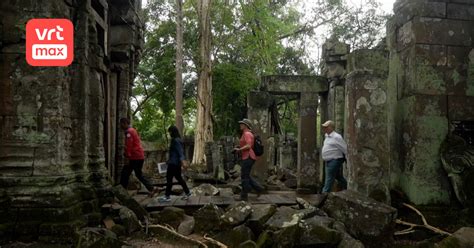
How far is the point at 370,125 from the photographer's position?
639 centimetres

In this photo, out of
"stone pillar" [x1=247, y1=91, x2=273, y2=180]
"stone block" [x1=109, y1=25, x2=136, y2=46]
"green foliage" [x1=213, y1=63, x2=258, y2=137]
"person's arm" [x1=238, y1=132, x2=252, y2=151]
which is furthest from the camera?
"green foliage" [x1=213, y1=63, x2=258, y2=137]

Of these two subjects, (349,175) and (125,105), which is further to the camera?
(125,105)

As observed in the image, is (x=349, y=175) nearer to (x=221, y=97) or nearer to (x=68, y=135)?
(x=68, y=135)

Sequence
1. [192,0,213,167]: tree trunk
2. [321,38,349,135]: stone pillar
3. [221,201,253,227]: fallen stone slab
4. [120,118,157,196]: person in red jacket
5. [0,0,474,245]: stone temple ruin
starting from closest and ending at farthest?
[221,201,253,227]: fallen stone slab, [0,0,474,245]: stone temple ruin, [120,118,157,196]: person in red jacket, [321,38,349,135]: stone pillar, [192,0,213,167]: tree trunk

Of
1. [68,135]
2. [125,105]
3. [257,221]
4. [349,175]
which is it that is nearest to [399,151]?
[349,175]

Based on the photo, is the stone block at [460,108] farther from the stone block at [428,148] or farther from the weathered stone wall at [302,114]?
the weathered stone wall at [302,114]

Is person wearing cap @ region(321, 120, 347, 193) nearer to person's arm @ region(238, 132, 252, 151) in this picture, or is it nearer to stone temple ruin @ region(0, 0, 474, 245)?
stone temple ruin @ region(0, 0, 474, 245)

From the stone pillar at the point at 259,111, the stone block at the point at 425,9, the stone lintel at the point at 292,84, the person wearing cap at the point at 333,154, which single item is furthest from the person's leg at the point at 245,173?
the stone block at the point at 425,9

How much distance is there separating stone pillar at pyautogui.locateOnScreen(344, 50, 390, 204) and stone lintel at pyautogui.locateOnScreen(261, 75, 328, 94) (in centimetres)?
347

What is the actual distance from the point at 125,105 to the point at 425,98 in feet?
23.1

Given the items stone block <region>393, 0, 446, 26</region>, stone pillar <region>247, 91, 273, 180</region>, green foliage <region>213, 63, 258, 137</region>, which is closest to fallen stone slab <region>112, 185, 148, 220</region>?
stone pillar <region>247, 91, 273, 180</region>

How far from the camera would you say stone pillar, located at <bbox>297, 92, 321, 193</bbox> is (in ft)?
32.8

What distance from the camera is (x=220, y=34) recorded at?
770 inches

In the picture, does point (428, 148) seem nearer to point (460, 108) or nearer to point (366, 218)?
point (460, 108)
